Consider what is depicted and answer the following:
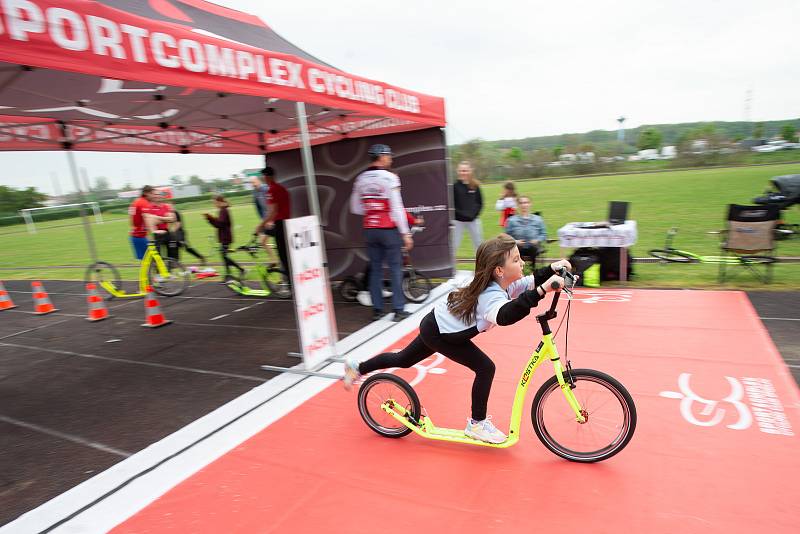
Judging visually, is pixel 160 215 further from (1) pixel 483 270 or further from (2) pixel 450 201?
(1) pixel 483 270

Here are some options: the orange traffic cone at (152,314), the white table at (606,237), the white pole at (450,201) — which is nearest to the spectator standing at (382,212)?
the white pole at (450,201)

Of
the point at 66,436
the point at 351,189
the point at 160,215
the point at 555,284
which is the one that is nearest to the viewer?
the point at 555,284

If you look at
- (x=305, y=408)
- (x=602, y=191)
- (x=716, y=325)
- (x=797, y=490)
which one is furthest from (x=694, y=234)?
(x=602, y=191)

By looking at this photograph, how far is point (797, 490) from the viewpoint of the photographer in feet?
8.38

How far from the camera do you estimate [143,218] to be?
27.4 ft

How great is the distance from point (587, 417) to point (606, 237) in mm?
5063

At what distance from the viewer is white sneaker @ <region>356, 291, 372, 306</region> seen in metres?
7.21

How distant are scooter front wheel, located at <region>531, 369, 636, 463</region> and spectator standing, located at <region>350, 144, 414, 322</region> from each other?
3213mm

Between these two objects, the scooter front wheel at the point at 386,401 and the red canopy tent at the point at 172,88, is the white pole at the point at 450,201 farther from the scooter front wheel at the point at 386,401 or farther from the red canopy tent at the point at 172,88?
the scooter front wheel at the point at 386,401

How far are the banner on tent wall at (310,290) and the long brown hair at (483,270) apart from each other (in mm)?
2120

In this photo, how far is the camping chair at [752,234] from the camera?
21.4 feet

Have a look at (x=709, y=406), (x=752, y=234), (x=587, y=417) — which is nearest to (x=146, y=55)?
(x=587, y=417)

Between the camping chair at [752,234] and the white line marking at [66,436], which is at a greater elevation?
the camping chair at [752,234]

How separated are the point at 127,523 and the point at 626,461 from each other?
3.08m
